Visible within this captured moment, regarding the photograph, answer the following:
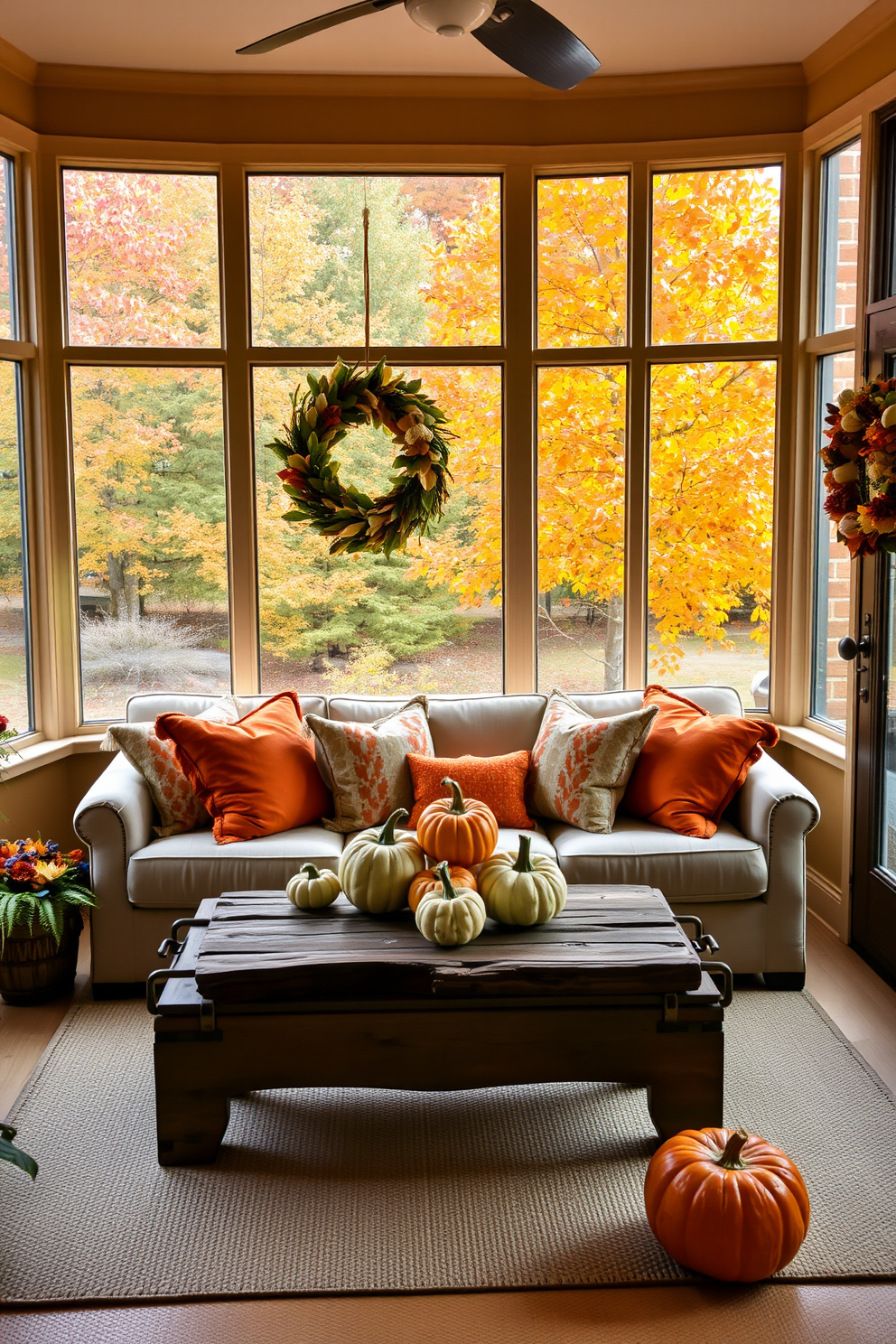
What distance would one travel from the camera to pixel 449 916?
8.35 ft

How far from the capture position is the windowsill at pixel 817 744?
4047mm

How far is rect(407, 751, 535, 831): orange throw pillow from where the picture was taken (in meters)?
3.82

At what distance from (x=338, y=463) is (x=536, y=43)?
4.38 ft

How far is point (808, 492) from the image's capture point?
443 cm

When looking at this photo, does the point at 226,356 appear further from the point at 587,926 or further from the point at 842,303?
the point at 587,926

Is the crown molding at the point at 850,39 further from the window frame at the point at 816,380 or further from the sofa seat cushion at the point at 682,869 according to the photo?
the sofa seat cushion at the point at 682,869

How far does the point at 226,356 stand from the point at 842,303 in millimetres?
2435

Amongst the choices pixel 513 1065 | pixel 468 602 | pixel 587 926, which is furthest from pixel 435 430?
pixel 513 1065

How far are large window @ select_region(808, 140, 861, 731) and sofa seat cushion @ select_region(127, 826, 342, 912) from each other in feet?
7.08

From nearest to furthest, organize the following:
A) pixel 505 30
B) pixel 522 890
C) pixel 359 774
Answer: pixel 505 30, pixel 522 890, pixel 359 774

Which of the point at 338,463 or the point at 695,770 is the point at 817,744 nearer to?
the point at 695,770

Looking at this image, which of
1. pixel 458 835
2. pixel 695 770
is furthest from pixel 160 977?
pixel 695 770

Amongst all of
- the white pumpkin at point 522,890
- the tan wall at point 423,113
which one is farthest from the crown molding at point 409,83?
the white pumpkin at point 522,890

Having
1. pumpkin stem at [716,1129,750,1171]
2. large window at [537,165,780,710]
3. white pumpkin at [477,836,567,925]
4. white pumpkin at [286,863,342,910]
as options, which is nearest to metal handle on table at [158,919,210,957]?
white pumpkin at [286,863,342,910]
